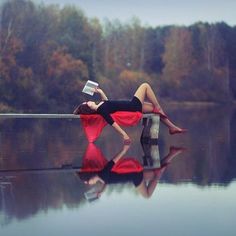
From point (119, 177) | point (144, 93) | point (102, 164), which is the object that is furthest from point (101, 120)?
point (119, 177)

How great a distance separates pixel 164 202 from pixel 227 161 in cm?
205

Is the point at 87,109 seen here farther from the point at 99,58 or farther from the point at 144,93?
the point at 99,58

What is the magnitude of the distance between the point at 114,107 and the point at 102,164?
1736mm

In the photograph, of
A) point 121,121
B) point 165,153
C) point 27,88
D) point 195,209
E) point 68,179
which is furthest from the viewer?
point 27,88

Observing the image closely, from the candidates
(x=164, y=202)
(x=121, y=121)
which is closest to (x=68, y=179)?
(x=164, y=202)

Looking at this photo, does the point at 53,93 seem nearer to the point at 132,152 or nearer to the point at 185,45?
the point at 185,45

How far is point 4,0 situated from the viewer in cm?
1858

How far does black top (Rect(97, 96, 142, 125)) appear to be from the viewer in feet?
23.3

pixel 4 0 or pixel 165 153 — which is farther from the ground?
pixel 4 0

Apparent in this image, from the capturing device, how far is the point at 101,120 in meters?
7.27

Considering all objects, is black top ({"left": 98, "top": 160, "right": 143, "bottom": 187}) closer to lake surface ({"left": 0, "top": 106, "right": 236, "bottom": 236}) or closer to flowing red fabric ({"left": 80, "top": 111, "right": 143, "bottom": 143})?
lake surface ({"left": 0, "top": 106, "right": 236, "bottom": 236})

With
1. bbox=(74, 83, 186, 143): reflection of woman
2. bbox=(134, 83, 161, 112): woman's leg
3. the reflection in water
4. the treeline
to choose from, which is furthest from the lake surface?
the treeline

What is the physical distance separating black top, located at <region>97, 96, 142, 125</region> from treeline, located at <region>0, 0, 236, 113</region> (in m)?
10.2

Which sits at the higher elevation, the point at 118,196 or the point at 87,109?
the point at 87,109
